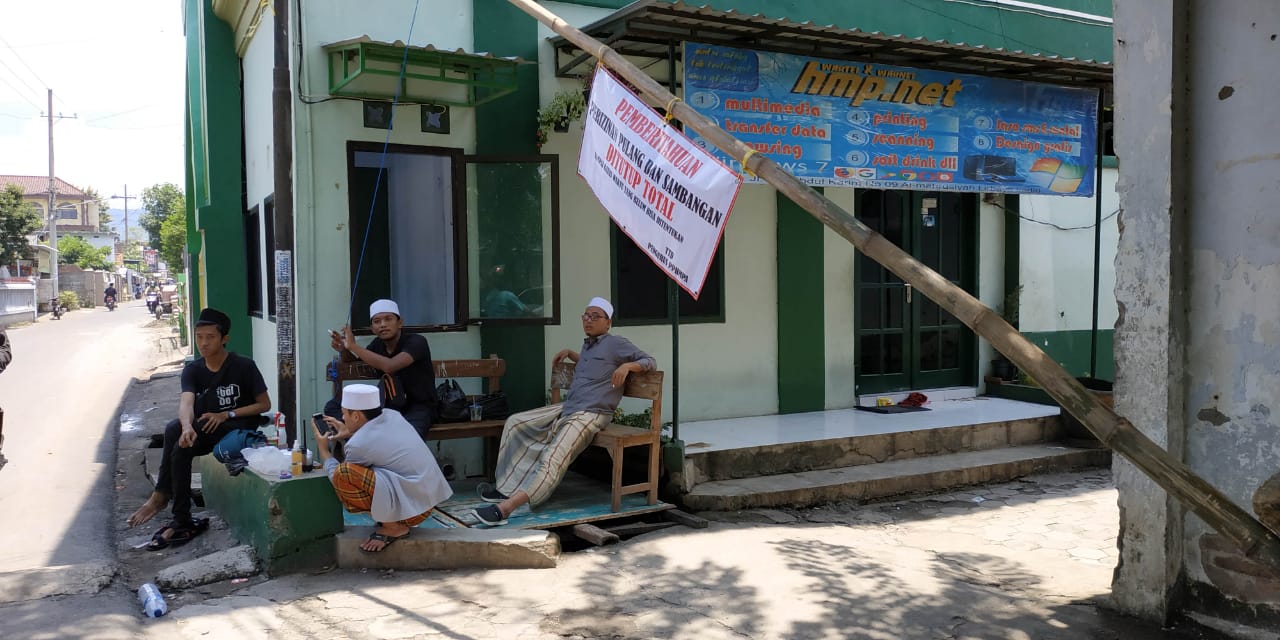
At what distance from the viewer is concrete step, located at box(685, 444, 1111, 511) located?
6473mm

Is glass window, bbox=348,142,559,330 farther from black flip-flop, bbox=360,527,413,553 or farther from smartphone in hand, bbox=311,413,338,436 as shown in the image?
black flip-flop, bbox=360,527,413,553

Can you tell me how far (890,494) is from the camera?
6.99m

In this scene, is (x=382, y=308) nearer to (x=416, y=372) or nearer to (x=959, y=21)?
(x=416, y=372)

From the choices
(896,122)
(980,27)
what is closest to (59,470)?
(896,122)

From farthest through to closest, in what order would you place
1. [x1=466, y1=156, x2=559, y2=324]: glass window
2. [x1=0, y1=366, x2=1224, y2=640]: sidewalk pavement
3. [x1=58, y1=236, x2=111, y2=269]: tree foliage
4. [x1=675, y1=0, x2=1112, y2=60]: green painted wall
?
[x1=58, y1=236, x2=111, y2=269]: tree foliage < [x1=675, y1=0, x2=1112, y2=60]: green painted wall < [x1=466, y1=156, x2=559, y2=324]: glass window < [x1=0, y1=366, x2=1224, y2=640]: sidewalk pavement

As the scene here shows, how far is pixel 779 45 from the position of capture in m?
7.09

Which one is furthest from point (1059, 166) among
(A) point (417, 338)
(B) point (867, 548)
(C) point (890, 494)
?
(A) point (417, 338)

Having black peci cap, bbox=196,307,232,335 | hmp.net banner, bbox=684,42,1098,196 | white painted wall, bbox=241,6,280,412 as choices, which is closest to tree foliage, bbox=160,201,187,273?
white painted wall, bbox=241,6,280,412

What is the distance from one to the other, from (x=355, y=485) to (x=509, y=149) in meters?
3.34

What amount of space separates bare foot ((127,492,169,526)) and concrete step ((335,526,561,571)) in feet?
6.17

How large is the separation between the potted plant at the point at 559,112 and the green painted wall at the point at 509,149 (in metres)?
0.12

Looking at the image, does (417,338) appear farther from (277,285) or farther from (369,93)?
(369,93)

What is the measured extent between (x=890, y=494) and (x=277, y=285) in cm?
486

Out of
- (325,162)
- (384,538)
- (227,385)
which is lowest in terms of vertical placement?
(384,538)
